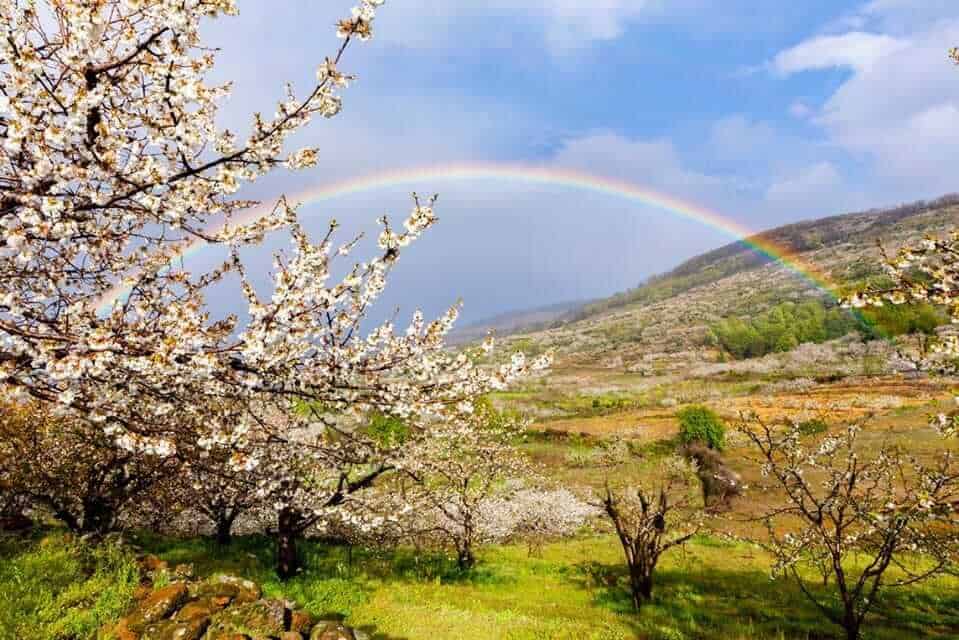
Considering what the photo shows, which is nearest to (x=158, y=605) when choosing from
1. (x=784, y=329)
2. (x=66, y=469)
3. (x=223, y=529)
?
(x=66, y=469)

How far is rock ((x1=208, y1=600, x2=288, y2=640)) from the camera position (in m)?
8.19

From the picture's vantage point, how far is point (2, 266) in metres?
6.53

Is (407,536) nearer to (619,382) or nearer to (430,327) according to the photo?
(430,327)

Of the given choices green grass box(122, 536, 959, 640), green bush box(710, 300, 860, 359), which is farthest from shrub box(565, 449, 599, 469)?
green bush box(710, 300, 860, 359)

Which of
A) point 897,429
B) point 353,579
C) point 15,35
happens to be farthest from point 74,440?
point 897,429

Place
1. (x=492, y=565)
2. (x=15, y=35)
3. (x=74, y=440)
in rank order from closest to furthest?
(x=15, y=35) → (x=74, y=440) → (x=492, y=565)

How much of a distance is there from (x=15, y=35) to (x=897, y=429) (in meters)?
53.4

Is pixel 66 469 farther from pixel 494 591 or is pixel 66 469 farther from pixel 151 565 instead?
pixel 494 591

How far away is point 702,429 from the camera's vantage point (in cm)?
4031

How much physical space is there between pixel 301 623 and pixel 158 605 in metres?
2.24

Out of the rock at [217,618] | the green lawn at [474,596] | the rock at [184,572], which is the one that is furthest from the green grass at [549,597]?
the rock at [184,572]

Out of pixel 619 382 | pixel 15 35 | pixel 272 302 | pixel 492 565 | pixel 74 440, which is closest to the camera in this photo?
pixel 15 35

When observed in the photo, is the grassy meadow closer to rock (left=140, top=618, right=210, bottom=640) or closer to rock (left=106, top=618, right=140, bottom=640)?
rock (left=106, top=618, right=140, bottom=640)

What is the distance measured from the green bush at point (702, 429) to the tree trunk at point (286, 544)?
31889 millimetres
